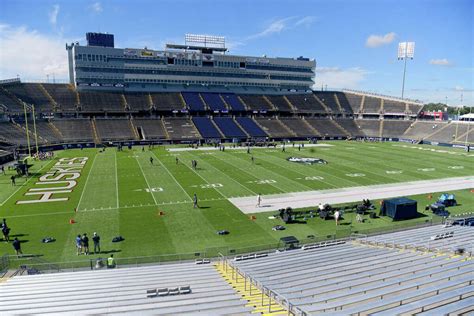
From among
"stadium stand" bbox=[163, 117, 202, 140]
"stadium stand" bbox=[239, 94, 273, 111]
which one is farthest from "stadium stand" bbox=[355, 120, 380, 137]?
"stadium stand" bbox=[163, 117, 202, 140]

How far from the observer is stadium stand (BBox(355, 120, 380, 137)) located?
86938 mm

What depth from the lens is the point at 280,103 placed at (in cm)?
9481

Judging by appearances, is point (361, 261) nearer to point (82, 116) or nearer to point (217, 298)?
point (217, 298)

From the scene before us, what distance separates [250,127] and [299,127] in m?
13.1

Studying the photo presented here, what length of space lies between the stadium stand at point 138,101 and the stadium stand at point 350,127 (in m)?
49.3

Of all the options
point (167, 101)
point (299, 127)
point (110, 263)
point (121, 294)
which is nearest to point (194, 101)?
point (167, 101)

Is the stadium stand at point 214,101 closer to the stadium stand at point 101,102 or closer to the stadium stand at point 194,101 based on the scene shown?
the stadium stand at point 194,101

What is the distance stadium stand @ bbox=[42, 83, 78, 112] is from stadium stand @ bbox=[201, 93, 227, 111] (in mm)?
30310

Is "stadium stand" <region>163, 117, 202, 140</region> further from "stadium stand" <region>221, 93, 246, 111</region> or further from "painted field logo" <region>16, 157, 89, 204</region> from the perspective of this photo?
"painted field logo" <region>16, 157, 89, 204</region>

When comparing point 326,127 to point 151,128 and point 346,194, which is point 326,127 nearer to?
point 151,128

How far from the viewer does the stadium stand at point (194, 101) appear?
3319 inches

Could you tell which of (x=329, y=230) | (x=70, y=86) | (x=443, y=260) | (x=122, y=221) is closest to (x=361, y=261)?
(x=443, y=260)

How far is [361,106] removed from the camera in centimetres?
9838

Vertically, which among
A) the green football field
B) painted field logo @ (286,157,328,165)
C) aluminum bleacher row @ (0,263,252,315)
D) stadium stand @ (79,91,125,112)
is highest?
stadium stand @ (79,91,125,112)
